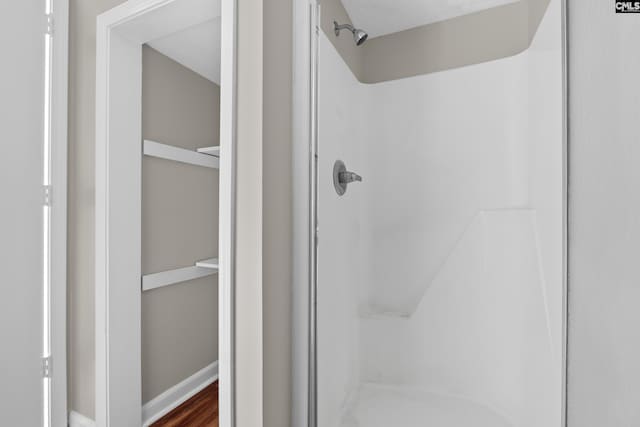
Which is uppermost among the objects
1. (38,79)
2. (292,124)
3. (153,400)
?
(38,79)

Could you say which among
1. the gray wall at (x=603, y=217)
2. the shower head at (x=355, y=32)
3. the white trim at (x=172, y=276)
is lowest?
the white trim at (x=172, y=276)

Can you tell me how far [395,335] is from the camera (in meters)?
0.96

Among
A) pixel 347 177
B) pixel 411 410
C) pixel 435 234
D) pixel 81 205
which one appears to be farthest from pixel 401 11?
pixel 81 205

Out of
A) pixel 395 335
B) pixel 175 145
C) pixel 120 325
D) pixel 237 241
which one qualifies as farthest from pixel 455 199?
pixel 175 145

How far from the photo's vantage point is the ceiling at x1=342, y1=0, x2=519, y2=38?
2.81 feet

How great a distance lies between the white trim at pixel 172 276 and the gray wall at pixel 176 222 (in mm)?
38

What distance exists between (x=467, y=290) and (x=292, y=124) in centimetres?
75

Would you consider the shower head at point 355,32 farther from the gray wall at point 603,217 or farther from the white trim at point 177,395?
the white trim at point 177,395

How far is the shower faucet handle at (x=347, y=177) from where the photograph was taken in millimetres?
991

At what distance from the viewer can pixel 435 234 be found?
35.9 inches

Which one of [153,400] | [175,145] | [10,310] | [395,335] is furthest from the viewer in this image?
[175,145]

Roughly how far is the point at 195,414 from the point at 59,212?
1.25m

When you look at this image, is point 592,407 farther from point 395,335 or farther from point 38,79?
point 38,79

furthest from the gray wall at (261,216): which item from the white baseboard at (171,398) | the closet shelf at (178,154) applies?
the white baseboard at (171,398)
